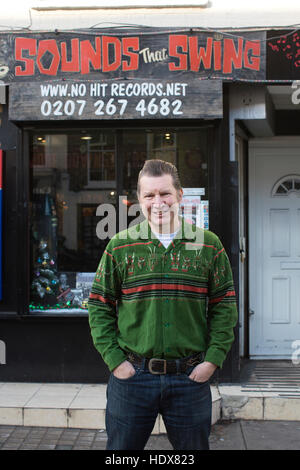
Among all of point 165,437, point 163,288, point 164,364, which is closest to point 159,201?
point 163,288

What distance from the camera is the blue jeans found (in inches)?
106

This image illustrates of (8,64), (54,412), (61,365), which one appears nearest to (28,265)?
(61,365)

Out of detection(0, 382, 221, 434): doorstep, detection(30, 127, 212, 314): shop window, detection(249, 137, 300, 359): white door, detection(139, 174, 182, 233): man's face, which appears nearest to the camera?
detection(139, 174, 182, 233): man's face

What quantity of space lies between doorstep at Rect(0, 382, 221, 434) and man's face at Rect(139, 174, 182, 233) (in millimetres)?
2548

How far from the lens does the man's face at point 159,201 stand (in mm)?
2807

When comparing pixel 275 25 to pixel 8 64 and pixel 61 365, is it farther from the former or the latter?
pixel 61 365

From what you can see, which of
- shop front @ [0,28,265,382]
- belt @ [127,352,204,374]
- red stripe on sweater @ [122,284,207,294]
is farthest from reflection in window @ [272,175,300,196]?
belt @ [127,352,204,374]

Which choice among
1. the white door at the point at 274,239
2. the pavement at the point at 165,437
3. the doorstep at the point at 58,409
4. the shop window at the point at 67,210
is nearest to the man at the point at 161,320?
the pavement at the point at 165,437

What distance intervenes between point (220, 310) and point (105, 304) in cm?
60

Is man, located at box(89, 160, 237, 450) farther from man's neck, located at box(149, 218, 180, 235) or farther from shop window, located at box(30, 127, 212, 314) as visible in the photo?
shop window, located at box(30, 127, 212, 314)

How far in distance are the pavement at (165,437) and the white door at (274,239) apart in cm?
169

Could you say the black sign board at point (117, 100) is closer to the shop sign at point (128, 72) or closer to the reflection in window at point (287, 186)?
the shop sign at point (128, 72)

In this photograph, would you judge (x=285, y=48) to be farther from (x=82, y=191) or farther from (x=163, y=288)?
(x=163, y=288)

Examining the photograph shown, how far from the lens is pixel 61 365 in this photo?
566 cm
